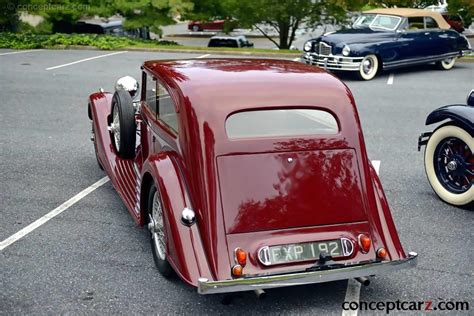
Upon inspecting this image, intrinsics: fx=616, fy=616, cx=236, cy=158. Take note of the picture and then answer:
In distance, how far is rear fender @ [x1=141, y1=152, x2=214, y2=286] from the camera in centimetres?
389

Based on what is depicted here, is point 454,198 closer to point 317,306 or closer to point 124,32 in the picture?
point 317,306

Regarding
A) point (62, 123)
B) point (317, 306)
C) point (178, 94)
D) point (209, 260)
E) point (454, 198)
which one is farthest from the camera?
point (62, 123)

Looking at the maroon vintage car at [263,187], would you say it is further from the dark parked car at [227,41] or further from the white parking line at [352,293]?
the dark parked car at [227,41]

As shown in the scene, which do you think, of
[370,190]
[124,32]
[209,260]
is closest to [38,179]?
[209,260]

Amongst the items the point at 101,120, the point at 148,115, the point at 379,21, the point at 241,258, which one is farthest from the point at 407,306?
the point at 379,21

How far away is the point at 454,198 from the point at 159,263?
3.02 meters

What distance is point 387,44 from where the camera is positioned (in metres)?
13.4

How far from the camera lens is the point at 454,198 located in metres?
5.91

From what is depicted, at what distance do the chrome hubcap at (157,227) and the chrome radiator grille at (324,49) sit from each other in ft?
30.7

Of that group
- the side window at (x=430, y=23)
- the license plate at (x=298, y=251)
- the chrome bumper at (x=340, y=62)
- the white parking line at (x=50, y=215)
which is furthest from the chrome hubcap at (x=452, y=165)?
the side window at (x=430, y=23)

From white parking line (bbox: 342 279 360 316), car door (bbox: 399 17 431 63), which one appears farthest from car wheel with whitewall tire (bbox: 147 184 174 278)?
car door (bbox: 399 17 431 63)

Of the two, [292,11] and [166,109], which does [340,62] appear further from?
[166,109]

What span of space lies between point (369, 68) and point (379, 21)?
148 cm

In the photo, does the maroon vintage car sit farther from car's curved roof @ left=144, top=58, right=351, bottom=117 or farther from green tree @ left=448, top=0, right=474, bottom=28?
green tree @ left=448, top=0, right=474, bottom=28
